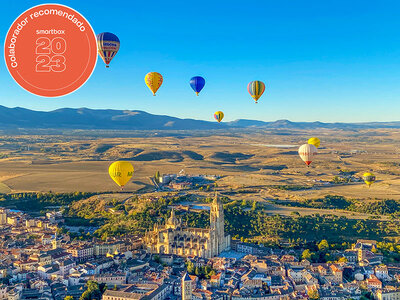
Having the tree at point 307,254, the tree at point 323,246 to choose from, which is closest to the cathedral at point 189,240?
the tree at point 307,254

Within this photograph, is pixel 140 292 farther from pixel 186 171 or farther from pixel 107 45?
pixel 186 171

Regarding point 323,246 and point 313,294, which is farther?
point 323,246

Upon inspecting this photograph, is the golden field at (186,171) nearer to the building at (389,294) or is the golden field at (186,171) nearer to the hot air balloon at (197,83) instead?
the hot air balloon at (197,83)

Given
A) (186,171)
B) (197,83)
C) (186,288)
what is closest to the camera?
(186,288)

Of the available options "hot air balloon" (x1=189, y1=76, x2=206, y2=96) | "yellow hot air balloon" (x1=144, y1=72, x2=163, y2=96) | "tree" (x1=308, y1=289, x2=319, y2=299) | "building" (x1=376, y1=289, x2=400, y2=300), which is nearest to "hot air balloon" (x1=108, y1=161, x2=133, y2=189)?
"yellow hot air balloon" (x1=144, y1=72, x2=163, y2=96)

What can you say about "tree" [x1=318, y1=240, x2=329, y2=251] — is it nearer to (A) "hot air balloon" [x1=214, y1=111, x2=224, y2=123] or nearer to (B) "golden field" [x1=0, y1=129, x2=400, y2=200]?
(B) "golden field" [x1=0, y1=129, x2=400, y2=200]

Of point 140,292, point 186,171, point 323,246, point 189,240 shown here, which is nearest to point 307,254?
point 323,246

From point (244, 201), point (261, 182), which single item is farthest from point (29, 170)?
point (244, 201)
